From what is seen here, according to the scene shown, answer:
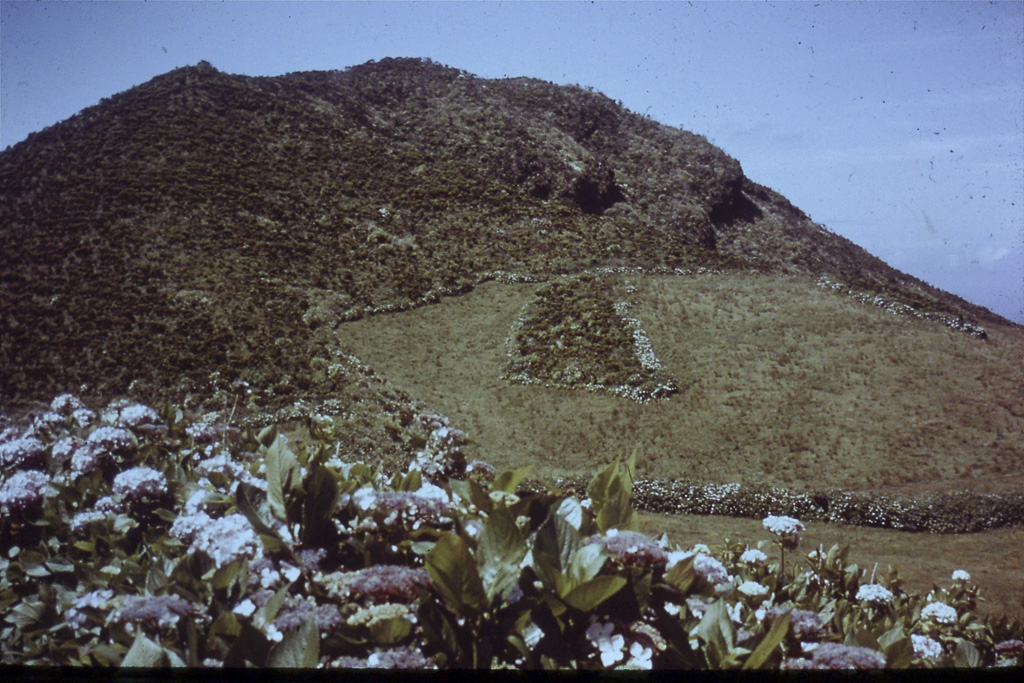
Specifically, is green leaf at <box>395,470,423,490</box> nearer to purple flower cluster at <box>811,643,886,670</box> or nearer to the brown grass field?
purple flower cluster at <box>811,643,886,670</box>

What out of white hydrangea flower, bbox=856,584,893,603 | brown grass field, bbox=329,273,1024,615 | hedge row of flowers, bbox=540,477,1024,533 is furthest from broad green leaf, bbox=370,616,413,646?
hedge row of flowers, bbox=540,477,1024,533

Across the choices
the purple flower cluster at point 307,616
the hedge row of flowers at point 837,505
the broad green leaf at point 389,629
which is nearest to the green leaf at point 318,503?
the purple flower cluster at point 307,616

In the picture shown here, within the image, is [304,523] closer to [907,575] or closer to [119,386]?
[907,575]

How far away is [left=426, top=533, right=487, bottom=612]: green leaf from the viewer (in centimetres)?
127

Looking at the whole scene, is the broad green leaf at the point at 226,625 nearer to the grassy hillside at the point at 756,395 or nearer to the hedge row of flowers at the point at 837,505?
the hedge row of flowers at the point at 837,505

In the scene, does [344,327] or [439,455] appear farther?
[344,327]

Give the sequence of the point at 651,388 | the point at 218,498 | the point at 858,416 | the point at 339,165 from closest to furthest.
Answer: the point at 218,498, the point at 858,416, the point at 651,388, the point at 339,165

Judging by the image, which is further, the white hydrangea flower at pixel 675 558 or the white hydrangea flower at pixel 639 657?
the white hydrangea flower at pixel 675 558

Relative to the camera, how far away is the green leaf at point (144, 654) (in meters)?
1.22

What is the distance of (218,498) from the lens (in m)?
1.80

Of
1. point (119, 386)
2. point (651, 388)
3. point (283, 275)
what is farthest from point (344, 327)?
point (651, 388)

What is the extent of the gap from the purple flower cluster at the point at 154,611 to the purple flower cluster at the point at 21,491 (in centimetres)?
99

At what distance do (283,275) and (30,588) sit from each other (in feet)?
56.9

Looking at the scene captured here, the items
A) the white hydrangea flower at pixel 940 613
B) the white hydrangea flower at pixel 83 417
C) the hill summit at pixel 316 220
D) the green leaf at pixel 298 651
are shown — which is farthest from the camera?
the hill summit at pixel 316 220
